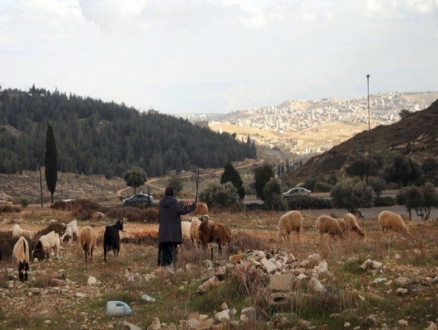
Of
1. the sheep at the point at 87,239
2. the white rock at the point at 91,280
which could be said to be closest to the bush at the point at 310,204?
the sheep at the point at 87,239

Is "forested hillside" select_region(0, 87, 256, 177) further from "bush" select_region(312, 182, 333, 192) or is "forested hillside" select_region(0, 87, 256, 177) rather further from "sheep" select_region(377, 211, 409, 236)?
"sheep" select_region(377, 211, 409, 236)

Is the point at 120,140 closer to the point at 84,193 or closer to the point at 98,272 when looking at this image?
the point at 84,193

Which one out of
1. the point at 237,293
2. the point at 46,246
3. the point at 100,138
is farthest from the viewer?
the point at 100,138

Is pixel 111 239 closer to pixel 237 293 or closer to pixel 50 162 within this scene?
pixel 237 293

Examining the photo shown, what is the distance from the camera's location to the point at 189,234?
17312 millimetres

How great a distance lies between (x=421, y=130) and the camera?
282 feet

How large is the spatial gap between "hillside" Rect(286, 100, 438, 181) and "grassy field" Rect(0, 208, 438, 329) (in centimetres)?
6350

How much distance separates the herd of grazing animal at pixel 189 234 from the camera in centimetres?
1240

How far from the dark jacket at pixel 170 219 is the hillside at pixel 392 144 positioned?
64.3 metres

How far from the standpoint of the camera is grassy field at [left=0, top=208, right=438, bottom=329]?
7.58 metres

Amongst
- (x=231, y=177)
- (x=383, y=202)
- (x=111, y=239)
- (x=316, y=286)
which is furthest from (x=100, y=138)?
(x=316, y=286)


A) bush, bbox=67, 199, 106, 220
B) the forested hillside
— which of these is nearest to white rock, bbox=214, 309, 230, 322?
bush, bbox=67, 199, 106, 220

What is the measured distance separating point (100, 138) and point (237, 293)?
127098 millimetres

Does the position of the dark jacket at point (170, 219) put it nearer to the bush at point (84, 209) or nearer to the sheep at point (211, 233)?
the sheep at point (211, 233)
